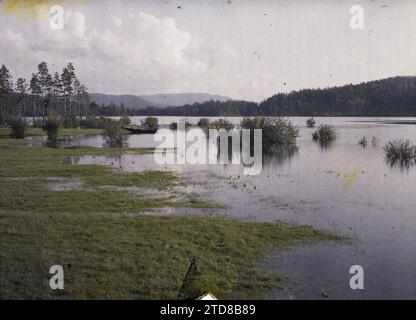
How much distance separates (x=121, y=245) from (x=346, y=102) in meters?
137

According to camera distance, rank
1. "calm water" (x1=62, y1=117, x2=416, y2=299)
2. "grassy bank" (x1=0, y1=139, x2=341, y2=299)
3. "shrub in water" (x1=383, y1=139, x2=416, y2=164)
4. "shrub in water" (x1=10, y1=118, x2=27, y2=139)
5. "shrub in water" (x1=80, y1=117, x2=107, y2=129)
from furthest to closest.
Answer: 1. "shrub in water" (x1=80, y1=117, x2=107, y2=129)
2. "shrub in water" (x1=10, y1=118, x2=27, y2=139)
3. "shrub in water" (x1=383, y1=139, x2=416, y2=164)
4. "calm water" (x1=62, y1=117, x2=416, y2=299)
5. "grassy bank" (x1=0, y1=139, x2=341, y2=299)

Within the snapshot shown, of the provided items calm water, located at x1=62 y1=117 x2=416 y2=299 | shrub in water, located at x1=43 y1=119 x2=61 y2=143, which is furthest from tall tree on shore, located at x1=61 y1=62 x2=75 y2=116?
calm water, located at x1=62 y1=117 x2=416 y2=299

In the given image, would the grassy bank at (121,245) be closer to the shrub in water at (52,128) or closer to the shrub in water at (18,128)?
the shrub in water at (18,128)

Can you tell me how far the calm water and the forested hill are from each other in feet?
250

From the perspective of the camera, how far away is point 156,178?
25.9 m

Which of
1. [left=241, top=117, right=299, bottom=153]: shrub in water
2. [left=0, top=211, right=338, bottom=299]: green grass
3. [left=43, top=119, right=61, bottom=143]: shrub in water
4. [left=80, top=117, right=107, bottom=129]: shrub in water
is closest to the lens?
[left=0, top=211, right=338, bottom=299]: green grass

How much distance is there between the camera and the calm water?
33.7 ft

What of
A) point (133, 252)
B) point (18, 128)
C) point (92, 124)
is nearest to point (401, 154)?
point (133, 252)

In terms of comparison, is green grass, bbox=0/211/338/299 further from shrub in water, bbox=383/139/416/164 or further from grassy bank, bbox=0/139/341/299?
shrub in water, bbox=383/139/416/164

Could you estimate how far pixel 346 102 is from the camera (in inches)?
5389

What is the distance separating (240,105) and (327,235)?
97.0 meters

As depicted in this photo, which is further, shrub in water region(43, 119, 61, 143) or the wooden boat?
the wooden boat
